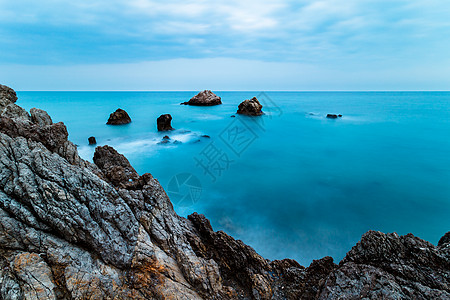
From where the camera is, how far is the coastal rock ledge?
15.4 feet

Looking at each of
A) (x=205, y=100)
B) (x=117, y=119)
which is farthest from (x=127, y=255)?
(x=205, y=100)

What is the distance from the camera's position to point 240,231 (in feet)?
37.6

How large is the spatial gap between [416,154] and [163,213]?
27.0 m

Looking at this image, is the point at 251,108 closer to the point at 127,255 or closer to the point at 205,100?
the point at 205,100

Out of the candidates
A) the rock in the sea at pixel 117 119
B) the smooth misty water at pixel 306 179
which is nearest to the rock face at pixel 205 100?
the rock in the sea at pixel 117 119

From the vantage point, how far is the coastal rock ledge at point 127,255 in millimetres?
4684

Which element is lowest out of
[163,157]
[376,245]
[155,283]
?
[155,283]

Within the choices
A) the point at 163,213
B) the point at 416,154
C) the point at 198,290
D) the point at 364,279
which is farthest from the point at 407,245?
the point at 416,154

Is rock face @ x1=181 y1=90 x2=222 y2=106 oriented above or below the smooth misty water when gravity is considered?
above

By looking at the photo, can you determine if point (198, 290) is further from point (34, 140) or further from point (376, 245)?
point (34, 140)

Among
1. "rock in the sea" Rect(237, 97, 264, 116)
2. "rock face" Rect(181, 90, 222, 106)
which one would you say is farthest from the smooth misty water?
"rock face" Rect(181, 90, 222, 106)

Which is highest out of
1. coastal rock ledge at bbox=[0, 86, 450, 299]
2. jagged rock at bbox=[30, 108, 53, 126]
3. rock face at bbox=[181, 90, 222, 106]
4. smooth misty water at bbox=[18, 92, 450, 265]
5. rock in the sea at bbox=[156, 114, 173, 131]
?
rock face at bbox=[181, 90, 222, 106]

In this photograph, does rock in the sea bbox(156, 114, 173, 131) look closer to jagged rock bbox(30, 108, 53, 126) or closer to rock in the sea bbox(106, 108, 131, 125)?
rock in the sea bbox(106, 108, 131, 125)

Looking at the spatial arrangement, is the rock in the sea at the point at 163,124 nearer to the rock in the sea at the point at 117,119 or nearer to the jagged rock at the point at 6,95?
the rock in the sea at the point at 117,119
